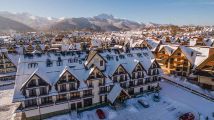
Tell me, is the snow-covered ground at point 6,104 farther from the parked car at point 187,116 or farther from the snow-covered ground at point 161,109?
the parked car at point 187,116

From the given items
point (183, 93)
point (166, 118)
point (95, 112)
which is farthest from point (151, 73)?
point (95, 112)

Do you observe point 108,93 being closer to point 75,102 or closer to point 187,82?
point 75,102

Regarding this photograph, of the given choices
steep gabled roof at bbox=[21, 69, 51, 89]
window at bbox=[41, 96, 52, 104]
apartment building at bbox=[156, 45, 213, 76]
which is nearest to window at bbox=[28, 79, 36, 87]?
steep gabled roof at bbox=[21, 69, 51, 89]

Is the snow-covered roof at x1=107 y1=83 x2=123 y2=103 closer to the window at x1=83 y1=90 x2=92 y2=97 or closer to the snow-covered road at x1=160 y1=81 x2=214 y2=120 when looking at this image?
the window at x1=83 y1=90 x2=92 y2=97

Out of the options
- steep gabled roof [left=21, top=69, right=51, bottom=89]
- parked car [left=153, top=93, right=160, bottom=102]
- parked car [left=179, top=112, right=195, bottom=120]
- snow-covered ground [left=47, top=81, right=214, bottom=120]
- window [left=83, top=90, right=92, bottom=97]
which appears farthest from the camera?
parked car [left=153, top=93, right=160, bottom=102]

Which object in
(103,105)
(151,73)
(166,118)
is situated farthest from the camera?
(151,73)

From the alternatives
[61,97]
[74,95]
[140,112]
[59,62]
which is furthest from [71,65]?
[140,112]
